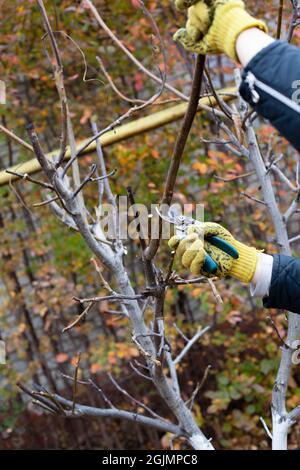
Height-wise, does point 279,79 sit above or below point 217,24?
below

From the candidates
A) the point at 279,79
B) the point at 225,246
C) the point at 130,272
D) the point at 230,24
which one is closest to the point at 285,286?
the point at 225,246

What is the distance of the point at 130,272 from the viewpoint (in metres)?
4.79

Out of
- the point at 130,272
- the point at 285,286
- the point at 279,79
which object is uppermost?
the point at 279,79

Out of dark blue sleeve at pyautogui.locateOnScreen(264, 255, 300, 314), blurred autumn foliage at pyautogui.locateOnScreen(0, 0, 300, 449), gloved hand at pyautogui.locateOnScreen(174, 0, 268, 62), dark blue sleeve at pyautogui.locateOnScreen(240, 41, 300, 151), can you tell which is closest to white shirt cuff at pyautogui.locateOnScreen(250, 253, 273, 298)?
dark blue sleeve at pyautogui.locateOnScreen(264, 255, 300, 314)

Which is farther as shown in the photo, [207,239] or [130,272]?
[130,272]

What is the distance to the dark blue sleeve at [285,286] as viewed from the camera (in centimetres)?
158

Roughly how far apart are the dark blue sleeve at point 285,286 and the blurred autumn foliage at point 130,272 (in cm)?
227

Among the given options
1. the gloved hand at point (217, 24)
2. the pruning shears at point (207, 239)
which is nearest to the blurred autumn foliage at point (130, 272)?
the pruning shears at point (207, 239)

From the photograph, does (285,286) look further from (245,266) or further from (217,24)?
(217,24)

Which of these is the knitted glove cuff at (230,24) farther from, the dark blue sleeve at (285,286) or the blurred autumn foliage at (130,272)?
the blurred autumn foliage at (130,272)

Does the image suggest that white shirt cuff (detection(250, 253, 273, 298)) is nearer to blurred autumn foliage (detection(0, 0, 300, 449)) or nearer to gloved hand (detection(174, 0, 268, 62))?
gloved hand (detection(174, 0, 268, 62))

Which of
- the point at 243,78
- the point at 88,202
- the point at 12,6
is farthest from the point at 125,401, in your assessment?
the point at 243,78

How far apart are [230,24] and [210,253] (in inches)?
22.8

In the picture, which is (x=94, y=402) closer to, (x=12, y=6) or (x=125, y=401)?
(x=125, y=401)
